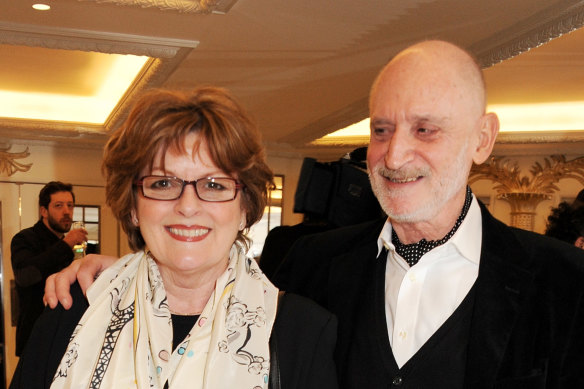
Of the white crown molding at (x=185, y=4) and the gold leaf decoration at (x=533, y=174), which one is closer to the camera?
the white crown molding at (x=185, y=4)

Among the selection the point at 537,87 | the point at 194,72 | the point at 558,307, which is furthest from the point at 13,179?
the point at 558,307

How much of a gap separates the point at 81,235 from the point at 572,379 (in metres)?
3.91

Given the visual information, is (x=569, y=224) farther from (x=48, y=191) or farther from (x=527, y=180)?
(x=527, y=180)

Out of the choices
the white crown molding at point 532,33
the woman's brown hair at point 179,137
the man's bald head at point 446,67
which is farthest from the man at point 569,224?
the woman's brown hair at point 179,137

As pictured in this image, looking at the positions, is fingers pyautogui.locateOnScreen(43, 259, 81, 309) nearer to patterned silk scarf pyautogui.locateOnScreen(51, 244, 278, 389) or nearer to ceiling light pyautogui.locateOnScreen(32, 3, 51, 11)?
patterned silk scarf pyautogui.locateOnScreen(51, 244, 278, 389)

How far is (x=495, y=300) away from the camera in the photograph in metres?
1.65

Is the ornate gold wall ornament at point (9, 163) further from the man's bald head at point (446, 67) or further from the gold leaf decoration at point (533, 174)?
the man's bald head at point (446, 67)

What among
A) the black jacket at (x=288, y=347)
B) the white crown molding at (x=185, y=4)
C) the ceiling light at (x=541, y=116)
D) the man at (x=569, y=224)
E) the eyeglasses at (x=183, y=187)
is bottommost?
the black jacket at (x=288, y=347)

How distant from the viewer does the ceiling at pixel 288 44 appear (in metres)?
4.18

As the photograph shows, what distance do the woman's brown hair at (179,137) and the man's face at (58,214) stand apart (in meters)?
3.56

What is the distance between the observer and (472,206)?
1832 millimetres

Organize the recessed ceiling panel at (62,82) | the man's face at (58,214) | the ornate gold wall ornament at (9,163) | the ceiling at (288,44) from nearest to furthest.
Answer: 1. the ceiling at (288,44)
2. the man's face at (58,214)
3. the recessed ceiling panel at (62,82)
4. the ornate gold wall ornament at (9,163)

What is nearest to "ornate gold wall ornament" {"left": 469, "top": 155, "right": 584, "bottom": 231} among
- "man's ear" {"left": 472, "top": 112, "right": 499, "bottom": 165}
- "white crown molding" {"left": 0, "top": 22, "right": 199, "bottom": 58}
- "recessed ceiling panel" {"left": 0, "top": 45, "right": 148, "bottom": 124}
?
"recessed ceiling panel" {"left": 0, "top": 45, "right": 148, "bottom": 124}

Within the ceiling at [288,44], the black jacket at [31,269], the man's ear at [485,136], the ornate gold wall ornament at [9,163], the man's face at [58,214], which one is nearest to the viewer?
the man's ear at [485,136]
